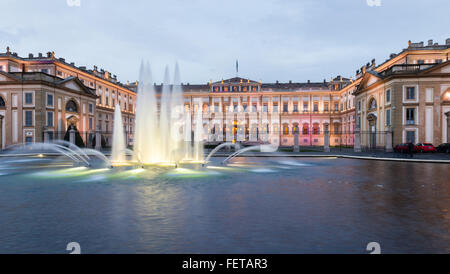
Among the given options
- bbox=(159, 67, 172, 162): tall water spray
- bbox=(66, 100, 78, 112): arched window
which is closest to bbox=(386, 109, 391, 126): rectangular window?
bbox=(159, 67, 172, 162): tall water spray

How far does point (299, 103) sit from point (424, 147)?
43625 mm

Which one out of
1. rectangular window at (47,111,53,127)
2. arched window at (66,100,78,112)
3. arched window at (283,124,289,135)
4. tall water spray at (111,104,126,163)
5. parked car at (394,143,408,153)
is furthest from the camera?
arched window at (283,124,289,135)

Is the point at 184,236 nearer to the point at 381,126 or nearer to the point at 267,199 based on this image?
the point at 267,199

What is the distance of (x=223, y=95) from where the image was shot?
77.9m

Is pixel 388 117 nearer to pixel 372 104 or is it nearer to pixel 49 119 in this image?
pixel 372 104

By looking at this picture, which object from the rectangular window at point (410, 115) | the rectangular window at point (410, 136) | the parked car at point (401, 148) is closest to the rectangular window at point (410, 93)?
the rectangular window at point (410, 115)

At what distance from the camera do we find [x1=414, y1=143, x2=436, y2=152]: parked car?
112 ft

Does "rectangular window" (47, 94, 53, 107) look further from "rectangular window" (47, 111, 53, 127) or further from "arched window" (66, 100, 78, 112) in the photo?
"arched window" (66, 100, 78, 112)

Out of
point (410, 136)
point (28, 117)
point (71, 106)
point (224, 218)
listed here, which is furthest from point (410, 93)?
point (28, 117)

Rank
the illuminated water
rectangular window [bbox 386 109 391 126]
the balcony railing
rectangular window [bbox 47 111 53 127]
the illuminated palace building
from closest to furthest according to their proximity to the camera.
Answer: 1. the illuminated water
2. the illuminated palace building
3. the balcony railing
4. rectangular window [bbox 386 109 391 126]
5. rectangular window [bbox 47 111 53 127]

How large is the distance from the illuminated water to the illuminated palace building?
98.2 feet
